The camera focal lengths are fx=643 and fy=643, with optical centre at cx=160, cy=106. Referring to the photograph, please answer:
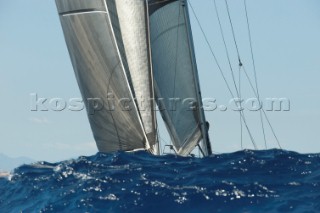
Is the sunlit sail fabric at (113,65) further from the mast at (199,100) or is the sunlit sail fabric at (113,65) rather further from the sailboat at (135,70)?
the mast at (199,100)

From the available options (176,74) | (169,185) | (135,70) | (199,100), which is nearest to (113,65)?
(135,70)

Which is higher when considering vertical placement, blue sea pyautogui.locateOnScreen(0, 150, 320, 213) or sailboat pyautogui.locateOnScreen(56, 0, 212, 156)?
sailboat pyautogui.locateOnScreen(56, 0, 212, 156)

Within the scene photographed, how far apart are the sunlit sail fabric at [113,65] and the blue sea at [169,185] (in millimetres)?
785

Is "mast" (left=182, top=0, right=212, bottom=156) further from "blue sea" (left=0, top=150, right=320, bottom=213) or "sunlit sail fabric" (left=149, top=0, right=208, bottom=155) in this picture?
"blue sea" (left=0, top=150, right=320, bottom=213)

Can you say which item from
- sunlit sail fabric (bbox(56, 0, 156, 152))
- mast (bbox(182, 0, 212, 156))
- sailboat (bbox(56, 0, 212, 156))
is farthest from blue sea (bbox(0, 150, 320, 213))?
mast (bbox(182, 0, 212, 156))

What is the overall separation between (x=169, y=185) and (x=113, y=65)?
17.9ft

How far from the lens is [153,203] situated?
13672mm

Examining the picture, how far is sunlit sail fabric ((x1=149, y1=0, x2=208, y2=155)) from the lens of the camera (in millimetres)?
20641

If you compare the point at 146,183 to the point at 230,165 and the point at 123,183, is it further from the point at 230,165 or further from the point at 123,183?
the point at 230,165

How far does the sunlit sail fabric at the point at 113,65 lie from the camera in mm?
19094

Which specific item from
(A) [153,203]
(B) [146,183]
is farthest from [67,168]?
(A) [153,203]

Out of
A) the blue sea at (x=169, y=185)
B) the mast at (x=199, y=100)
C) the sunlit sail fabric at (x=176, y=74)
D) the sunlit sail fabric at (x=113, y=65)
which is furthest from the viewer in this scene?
the mast at (x=199, y=100)

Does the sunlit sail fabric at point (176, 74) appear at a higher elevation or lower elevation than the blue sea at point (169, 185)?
higher

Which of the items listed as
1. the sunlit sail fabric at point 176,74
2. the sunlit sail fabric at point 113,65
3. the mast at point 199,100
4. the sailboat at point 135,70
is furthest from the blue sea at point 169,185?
the mast at point 199,100
